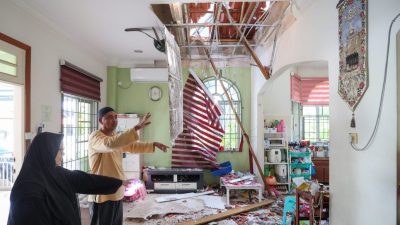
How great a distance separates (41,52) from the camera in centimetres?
331

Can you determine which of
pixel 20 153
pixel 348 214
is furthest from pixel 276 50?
pixel 20 153

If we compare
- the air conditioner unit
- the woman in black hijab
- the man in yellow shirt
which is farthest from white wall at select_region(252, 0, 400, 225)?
the air conditioner unit

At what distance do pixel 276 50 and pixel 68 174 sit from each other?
3396 mm

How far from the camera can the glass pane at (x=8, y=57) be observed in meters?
2.62

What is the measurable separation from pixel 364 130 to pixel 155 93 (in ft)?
14.9

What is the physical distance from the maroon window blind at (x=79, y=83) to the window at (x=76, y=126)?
132 millimetres

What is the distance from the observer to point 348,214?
7.45ft

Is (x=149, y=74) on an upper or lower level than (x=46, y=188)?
upper


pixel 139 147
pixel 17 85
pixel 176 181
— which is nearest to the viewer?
pixel 139 147

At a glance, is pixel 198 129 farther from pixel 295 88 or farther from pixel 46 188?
pixel 46 188

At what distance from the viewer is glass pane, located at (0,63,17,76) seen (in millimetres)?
2582

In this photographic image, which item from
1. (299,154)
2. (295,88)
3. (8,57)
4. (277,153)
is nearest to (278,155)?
(277,153)

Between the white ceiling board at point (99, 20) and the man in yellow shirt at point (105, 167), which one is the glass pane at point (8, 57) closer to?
the white ceiling board at point (99, 20)

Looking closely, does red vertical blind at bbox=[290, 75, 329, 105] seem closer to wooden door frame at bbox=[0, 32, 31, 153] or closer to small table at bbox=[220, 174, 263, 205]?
small table at bbox=[220, 174, 263, 205]
